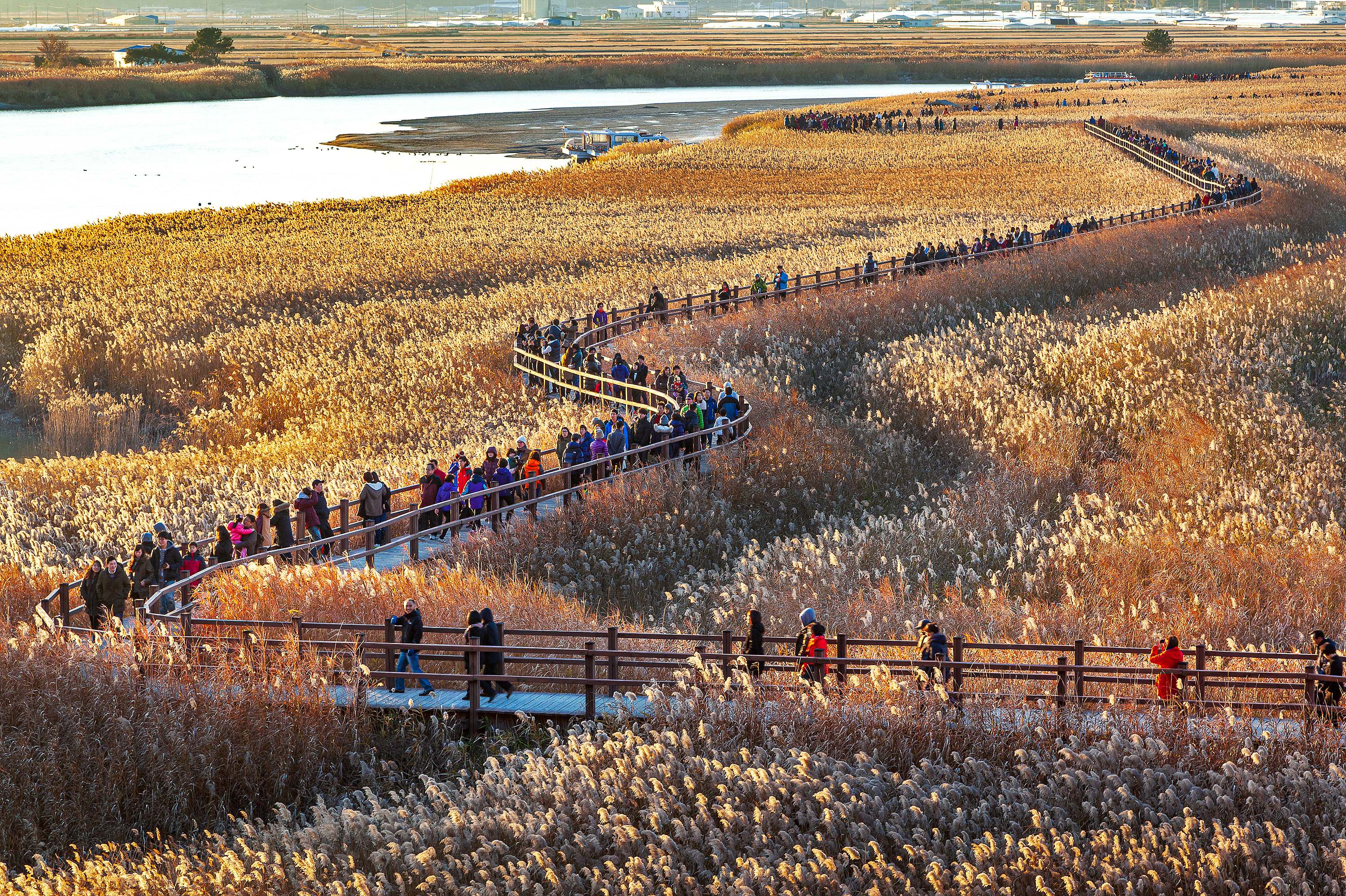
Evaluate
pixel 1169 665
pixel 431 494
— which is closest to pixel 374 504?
pixel 431 494

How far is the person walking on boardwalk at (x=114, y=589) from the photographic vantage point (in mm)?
15180

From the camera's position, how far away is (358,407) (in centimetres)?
3125

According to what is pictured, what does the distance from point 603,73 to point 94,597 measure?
5507 inches

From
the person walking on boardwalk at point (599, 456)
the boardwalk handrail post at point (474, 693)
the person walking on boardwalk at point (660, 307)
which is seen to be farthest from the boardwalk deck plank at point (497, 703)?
the person walking on boardwalk at point (660, 307)

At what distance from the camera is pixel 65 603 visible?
15.5 m

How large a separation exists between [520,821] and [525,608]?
A: 212 inches

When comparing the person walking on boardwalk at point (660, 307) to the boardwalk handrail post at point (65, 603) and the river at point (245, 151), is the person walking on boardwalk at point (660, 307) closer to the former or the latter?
the boardwalk handrail post at point (65, 603)

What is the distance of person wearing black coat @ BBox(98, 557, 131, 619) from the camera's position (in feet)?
49.8

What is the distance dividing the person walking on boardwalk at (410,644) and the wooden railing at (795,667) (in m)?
0.09

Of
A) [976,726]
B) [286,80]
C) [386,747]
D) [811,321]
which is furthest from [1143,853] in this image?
[286,80]

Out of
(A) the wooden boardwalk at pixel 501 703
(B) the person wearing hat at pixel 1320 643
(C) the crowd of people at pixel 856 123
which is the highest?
(C) the crowd of people at pixel 856 123

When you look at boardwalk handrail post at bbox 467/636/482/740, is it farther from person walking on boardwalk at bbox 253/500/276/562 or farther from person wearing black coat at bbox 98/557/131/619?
person walking on boardwalk at bbox 253/500/276/562

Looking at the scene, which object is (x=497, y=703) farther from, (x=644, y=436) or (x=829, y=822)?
(x=644, y=436)

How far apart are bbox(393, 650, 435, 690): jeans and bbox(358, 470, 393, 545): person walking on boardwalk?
517 cm
